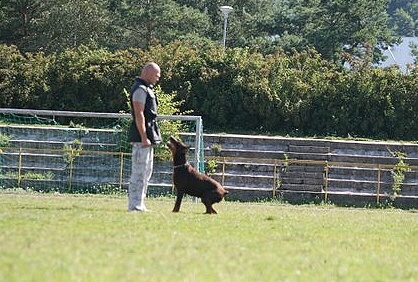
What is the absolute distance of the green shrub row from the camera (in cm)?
3016

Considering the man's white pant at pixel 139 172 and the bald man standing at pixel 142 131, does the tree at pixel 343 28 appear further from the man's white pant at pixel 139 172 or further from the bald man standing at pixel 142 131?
the man's white pant at pixel 139 172

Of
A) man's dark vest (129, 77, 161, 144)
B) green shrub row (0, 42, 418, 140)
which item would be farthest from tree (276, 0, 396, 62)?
man's dark vest (129, 77, 161, 144)

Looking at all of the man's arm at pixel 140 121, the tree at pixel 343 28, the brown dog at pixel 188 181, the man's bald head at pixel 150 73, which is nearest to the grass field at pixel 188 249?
the brown dog at pixel 188 181

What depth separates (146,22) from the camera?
4269 cm

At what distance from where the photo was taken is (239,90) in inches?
1206

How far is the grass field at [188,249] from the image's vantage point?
23.3ft

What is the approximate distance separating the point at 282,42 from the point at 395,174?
20692 millimetres

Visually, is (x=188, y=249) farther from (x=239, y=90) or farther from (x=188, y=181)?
(x=239, y=90)

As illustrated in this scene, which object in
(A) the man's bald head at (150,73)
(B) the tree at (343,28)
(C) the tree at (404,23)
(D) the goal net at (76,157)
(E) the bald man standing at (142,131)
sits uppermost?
(C) the tree at (404,23)

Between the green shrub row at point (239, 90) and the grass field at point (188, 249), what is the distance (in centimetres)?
1846

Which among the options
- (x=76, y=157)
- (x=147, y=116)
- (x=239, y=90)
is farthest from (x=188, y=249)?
(x=239, y=90)

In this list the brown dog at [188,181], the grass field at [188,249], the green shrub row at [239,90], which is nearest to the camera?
the grass field at [188,249]

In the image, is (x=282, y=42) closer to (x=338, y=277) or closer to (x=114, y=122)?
(x=114, y=122)

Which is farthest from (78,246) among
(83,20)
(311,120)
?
(83,20)
